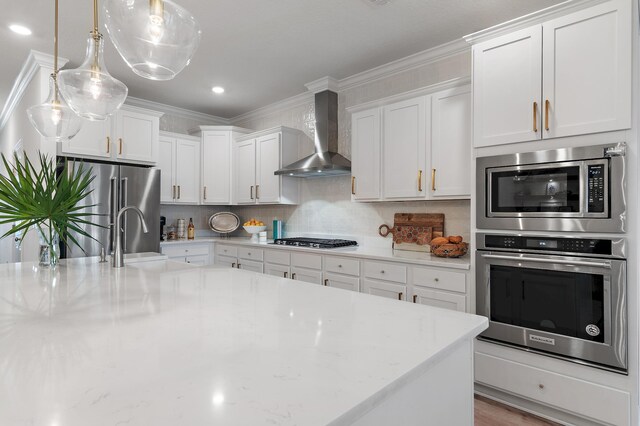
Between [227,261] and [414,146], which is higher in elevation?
[414,146]

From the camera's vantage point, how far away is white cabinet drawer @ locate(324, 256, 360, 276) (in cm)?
308

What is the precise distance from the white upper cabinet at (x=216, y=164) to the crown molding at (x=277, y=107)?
445 millimetres

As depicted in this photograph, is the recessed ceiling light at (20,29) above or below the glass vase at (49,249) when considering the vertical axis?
above

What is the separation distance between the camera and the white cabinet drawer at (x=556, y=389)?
1911mm

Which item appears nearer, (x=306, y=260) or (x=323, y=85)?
(x=306, y=260)

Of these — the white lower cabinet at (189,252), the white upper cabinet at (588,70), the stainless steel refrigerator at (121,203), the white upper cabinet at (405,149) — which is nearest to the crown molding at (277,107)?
the white upper cabinet at (405,149)

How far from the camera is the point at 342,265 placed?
125 inches

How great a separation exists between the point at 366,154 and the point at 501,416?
7.32 feet

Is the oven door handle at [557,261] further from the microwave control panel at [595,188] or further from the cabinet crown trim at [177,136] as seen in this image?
the cabinet crown trim at [177,136]

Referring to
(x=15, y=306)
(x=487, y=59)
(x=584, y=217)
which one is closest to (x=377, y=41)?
(x=487, y=59)

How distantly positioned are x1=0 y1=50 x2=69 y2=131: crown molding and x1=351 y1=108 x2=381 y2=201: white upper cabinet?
9.21 feet

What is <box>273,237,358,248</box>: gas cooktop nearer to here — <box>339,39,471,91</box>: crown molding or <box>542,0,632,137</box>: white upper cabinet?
<box>339,39,471,91</box>: crown molding

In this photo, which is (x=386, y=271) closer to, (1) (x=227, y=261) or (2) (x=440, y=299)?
(2) (x=440, y=299)

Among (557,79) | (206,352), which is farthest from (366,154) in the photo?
(206,352)
